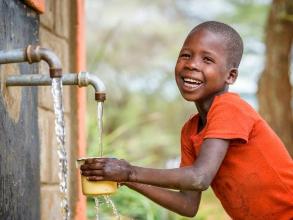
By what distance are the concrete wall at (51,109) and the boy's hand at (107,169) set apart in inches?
34.0

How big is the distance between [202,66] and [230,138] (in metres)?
0.30

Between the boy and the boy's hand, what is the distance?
0.88 ft

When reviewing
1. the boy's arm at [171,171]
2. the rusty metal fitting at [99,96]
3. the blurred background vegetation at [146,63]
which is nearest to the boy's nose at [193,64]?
the boy's arm at [171,171]

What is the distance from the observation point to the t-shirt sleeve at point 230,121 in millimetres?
2258

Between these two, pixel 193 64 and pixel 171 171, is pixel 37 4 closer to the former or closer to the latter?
pixel 193 64

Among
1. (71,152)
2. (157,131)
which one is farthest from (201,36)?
(157,131)

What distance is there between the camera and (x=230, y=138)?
2.25 m

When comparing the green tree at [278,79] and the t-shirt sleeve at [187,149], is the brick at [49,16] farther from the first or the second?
the green tree at [278,79]

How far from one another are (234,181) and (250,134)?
18cm

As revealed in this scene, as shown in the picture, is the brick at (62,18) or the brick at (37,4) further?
the brick at (62,18)

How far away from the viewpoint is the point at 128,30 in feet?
43.2

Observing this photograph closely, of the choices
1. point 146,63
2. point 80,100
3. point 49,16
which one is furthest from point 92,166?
point 146,63

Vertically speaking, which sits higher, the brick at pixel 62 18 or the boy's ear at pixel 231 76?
the brick at pixel 62 18

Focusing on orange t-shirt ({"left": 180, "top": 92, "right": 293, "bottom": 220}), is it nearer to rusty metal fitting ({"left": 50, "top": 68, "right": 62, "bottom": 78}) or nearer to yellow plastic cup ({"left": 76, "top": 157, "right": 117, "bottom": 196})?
yellow plastic cup ({"left": 76, "top": 157, "right": 117, "bottom": 196})
